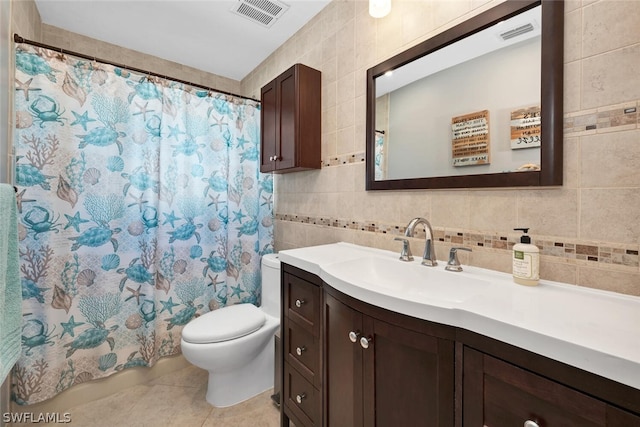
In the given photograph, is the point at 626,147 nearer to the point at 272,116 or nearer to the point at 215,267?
the point at 272,116

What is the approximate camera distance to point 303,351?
125 cm

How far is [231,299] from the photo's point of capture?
2143mm

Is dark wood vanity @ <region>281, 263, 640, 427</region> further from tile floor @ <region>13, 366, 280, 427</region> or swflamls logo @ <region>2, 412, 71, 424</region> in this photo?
swflamls logo @ <region>2, 412, 71, 424</region>

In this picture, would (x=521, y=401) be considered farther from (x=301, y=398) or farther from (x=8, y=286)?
(x=8, y=286)

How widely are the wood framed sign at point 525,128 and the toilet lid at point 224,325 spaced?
1.59 m

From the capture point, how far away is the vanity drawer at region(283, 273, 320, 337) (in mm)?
1159

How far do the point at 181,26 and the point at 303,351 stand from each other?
2360 millimetres

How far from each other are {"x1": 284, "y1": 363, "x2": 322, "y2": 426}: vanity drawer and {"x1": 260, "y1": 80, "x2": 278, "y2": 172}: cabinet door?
132cm

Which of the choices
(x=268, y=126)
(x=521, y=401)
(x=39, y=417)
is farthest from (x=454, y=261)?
(x=39, y=417)

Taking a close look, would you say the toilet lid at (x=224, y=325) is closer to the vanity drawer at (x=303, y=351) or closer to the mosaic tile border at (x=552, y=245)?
the vanity drawer at (x=303, y=351)

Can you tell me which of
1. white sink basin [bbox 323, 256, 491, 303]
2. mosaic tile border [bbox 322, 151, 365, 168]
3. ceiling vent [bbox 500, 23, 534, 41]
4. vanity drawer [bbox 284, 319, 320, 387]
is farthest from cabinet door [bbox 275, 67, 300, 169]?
ceiling vent [bbox 500, 23, 534, 41]

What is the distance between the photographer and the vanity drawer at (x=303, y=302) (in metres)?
1.16

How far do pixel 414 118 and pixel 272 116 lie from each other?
106cm

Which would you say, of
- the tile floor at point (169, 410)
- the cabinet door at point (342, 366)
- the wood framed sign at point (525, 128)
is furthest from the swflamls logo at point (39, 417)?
the wood framed sign at point (525, 128)
